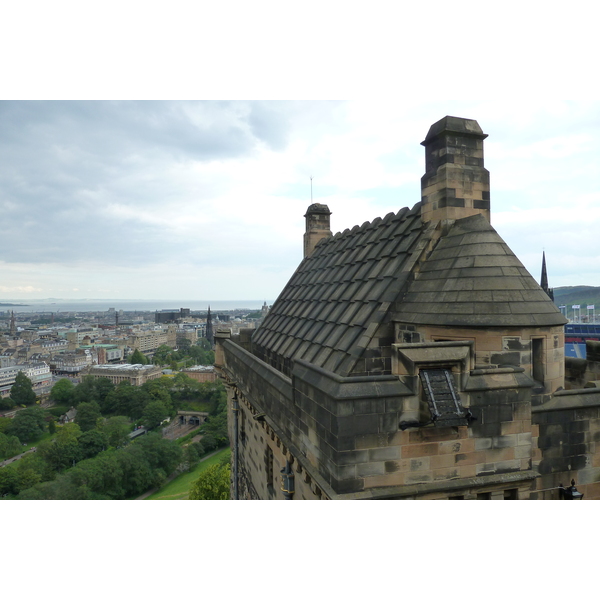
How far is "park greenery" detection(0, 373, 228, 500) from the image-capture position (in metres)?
71.7

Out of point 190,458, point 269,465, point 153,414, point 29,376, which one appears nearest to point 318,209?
point 269,465

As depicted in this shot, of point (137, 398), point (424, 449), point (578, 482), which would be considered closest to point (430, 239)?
point (424, 449)

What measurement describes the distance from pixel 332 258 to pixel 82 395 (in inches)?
5411

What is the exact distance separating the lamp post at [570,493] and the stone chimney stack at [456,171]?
600 cm

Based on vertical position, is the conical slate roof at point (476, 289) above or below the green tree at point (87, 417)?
above

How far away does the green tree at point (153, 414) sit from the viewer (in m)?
117

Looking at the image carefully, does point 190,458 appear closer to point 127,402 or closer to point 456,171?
point 127,402

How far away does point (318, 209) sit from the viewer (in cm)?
2020

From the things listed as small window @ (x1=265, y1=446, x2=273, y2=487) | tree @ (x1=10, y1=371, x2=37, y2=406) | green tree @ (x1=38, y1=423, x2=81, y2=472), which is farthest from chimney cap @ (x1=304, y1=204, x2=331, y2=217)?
tree @ (x1=10, y1=371, x2=37, y2=406)

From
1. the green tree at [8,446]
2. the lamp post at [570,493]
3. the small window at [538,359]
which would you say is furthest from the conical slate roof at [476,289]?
the green tree at [8,446]

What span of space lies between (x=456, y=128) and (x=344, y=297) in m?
5.17

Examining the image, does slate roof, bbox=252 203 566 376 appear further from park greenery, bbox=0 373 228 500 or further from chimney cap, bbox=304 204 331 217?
park greenery, bbox=0 373 228 500

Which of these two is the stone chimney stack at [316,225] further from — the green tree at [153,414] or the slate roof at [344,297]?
the green tree at [153,414]

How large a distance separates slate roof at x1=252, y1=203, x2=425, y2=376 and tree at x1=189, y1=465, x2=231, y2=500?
32066 millimetres
